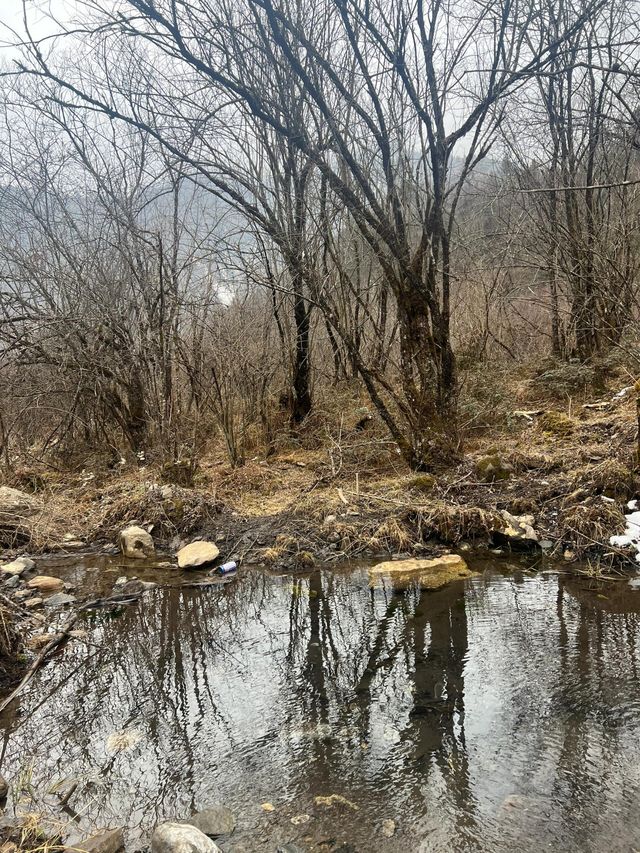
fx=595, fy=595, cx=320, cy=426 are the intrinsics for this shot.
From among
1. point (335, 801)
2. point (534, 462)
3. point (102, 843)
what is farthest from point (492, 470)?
point (102, 843)

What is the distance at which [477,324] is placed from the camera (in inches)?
492

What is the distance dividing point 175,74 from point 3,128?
4.80 m

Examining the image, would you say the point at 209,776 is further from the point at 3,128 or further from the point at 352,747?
the point at 3,128

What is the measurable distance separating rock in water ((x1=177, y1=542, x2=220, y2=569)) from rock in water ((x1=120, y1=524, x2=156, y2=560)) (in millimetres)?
417

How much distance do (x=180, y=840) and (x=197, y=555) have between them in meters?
3.91

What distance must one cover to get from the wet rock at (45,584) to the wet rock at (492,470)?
4.78 m

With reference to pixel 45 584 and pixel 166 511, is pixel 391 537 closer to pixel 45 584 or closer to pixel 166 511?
pixel 166 511

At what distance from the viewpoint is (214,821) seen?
287 cm

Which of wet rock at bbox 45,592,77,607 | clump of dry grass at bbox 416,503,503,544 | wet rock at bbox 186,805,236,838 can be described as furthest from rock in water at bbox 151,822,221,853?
clump of dry grass at bbox 416,503,503,544

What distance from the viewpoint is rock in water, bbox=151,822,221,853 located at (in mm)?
2553

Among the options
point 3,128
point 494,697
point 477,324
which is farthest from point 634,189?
point 3,128

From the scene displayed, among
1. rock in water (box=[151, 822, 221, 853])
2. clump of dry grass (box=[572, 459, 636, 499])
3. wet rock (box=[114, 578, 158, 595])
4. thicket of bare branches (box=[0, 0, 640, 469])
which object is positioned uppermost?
thicket of bare branches (box=[0, 0, 640, 469])

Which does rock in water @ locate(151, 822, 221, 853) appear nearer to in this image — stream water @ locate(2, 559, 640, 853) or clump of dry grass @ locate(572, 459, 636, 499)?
stream water @ locate(2, 559, 640, 853)

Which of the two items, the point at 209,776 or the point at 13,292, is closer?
the point at 209,776
